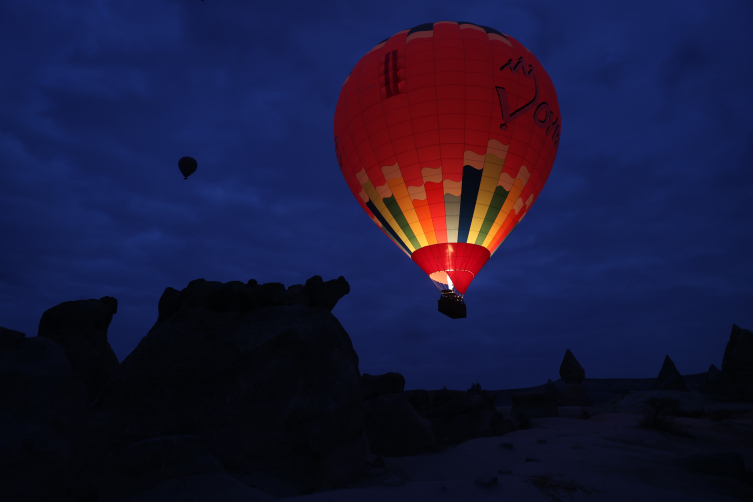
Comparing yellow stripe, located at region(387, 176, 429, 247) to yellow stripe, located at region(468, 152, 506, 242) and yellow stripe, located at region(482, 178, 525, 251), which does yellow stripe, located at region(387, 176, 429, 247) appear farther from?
yellow stripe, located at region(482, 178, 525, 251)

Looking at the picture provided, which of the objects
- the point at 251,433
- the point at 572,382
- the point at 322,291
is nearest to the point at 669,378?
the point at 572,382

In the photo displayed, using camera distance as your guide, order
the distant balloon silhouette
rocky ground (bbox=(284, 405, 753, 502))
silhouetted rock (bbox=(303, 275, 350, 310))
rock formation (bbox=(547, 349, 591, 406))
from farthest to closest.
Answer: rock formation (bbox=(547, 349, 591, 406))
the distant balloon silhouette
silhouetted rock (bbox=(303, 275, 350, 310))
rocky ground (bbox=(284, 405, 753, 502))

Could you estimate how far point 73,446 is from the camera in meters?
4.16

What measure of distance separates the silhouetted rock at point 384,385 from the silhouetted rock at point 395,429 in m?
0.40

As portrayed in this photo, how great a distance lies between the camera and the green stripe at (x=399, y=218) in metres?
19.5

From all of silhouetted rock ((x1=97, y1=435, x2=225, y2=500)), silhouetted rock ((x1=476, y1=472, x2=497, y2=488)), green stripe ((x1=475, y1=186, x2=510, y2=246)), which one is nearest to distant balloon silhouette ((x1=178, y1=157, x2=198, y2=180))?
green stripe ((x1=475, y1=186, x2=510, y2=246))

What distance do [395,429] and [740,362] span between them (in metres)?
22.6

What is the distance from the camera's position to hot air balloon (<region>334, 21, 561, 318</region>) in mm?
17906

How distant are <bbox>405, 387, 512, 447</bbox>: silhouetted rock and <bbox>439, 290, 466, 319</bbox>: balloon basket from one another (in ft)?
12.7

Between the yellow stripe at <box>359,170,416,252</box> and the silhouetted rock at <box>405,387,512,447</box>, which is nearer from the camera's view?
the silhouetted rock at <box>405,387,512,447</box>

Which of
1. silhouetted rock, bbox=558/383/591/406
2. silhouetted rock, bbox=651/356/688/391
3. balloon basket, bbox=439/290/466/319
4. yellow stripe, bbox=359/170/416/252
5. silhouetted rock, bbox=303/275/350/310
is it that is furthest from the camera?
silhouetted rock, bbox=651/356/688/391

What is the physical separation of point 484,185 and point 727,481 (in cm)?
1282

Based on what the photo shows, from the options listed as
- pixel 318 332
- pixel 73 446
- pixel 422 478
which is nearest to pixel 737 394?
pixel 422 478

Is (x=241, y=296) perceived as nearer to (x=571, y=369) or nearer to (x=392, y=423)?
(x=392, y=423)
